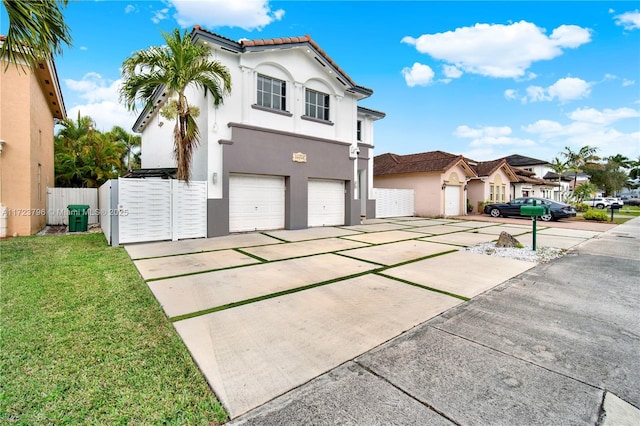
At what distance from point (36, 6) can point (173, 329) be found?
5.63 meters

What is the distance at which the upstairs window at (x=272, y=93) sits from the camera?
11.8m

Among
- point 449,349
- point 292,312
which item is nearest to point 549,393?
point 449,349

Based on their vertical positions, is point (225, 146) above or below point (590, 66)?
→ below

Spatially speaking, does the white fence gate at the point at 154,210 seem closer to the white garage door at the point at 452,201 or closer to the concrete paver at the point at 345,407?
the concrete paver at the point at 345,407

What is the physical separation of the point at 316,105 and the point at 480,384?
12856mm

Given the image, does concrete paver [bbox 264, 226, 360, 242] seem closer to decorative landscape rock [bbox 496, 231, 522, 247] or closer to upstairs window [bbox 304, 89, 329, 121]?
decorative landscape rock [bbox 496, 231, 522, 247]

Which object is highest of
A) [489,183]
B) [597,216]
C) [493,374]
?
[489,183]

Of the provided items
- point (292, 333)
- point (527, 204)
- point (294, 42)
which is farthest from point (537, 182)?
point (292, 333)

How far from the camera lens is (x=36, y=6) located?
4766 mm

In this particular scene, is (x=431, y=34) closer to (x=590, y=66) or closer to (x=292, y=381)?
(x=590, y=66)

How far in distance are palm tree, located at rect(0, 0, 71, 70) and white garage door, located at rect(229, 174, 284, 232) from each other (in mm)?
6360

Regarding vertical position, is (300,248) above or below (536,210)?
below

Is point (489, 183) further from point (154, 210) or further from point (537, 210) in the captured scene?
point (154, 210)

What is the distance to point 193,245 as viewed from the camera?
8.85 m
